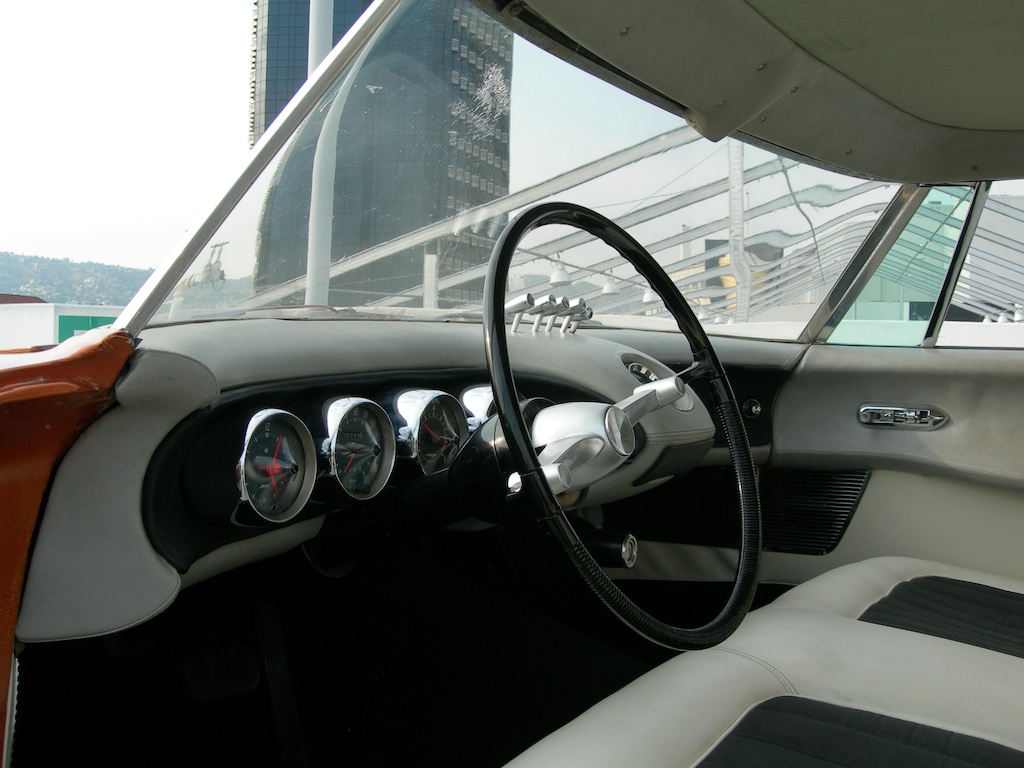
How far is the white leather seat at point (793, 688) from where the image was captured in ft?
3.50

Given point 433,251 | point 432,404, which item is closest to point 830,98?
point 433,251

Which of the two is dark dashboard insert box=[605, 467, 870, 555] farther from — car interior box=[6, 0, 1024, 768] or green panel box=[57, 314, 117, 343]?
green panel box=[57, 314, 117, 343]

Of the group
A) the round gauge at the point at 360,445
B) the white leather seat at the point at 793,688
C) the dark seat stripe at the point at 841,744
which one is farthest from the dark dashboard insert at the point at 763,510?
the dark seat stripe at the point at 841,744

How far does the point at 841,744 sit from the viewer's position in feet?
3.57

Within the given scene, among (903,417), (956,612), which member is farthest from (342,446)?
(903,417)

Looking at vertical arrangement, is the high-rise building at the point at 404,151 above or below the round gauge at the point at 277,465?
above

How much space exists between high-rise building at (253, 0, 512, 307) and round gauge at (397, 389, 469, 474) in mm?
363

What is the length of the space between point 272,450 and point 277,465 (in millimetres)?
25

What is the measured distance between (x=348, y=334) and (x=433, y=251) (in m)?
0.36

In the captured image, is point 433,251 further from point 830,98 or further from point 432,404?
point 830,98

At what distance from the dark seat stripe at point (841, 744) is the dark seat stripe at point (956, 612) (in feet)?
1.31

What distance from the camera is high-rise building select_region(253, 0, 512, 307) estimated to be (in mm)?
1542

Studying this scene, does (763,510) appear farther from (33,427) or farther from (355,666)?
(33,427)

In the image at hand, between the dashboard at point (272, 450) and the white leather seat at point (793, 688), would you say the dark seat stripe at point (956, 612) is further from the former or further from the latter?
the dashboard at point (272, 450)
